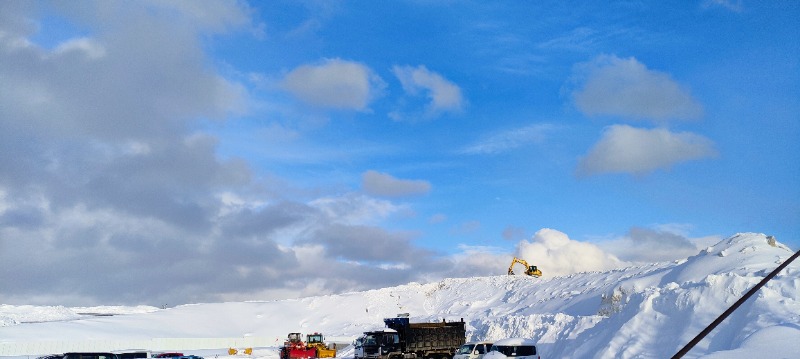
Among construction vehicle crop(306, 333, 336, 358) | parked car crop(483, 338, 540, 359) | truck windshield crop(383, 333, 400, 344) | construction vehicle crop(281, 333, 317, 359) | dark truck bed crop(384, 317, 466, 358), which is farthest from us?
construction vehicle crop(306, 333, 336, 358)

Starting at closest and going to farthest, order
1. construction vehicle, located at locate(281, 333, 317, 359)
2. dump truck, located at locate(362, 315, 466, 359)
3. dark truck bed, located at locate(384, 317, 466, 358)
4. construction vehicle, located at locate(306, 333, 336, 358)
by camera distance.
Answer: dump truck, located at locate(362, 315, 466, 359) < dark truck bed, located at locate(384, 317, 466, 358) < construction vehicle, located at locate(281, 333, 317, 359) < construction vehicle, located at locate(306, 333, 336, 358)

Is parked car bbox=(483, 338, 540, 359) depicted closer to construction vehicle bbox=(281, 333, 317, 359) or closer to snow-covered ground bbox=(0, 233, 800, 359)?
snow-covered ground bbox=(0, 233, 800, 359)

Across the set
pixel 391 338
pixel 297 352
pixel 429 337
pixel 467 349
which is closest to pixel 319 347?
pixel 297 352

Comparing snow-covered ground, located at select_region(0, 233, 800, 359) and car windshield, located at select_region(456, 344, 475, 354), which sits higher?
snow-covered ground, located at select_region(0, 233, 800, 359)

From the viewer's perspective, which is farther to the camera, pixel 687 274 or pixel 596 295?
pixel 596 295

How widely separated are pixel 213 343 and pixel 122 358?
3944 cm

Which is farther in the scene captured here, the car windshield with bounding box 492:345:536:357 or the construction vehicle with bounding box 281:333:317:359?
the construction vehicle with bounding box 281:333:317:359

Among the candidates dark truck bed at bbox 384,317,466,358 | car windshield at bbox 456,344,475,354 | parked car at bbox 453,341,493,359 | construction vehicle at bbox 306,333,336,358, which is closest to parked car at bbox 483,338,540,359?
parked car at bbox 453,341,493,359

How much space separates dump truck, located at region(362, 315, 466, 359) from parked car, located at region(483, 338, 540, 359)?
1087 cm

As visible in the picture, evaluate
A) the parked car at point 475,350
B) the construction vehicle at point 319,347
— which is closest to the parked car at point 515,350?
the parked car at point 475,350

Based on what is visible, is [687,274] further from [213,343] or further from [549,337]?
[213,343]

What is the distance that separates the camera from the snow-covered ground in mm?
23312

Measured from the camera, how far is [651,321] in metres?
27.0

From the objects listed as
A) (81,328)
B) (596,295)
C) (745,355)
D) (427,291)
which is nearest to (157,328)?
(81,328)
